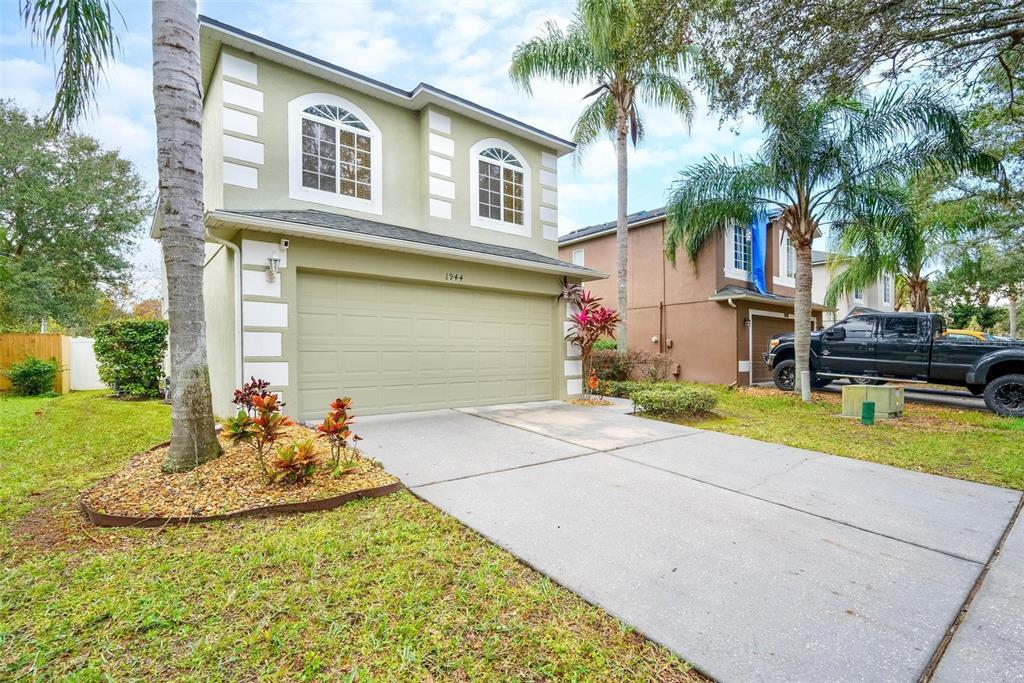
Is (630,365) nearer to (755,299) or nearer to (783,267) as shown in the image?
(755,299)

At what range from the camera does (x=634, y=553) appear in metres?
3.04

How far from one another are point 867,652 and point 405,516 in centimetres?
288

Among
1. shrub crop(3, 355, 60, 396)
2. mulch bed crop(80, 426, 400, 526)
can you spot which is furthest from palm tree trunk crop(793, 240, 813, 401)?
shrub crop(3, 355, 60, 396)

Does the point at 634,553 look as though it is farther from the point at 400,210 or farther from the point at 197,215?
the point at 400,210

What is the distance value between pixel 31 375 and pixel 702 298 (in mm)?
17797

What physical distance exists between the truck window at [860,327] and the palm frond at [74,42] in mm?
13961

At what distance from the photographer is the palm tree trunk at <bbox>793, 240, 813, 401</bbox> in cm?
1084

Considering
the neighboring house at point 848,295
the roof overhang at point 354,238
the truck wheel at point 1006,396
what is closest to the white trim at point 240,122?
the roof overhang at point 354,238

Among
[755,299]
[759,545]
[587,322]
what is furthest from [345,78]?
[755,299]

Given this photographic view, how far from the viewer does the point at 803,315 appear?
10852mm

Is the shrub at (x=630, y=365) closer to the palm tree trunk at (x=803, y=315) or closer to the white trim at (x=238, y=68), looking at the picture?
the palm tree trunk at (x=803, y=315)

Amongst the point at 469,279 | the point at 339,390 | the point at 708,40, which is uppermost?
the point at 708,40

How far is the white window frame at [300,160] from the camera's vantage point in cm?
744

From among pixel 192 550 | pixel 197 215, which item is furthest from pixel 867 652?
pixel 197 215
